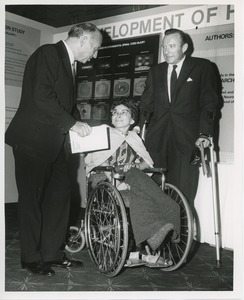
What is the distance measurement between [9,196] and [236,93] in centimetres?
304

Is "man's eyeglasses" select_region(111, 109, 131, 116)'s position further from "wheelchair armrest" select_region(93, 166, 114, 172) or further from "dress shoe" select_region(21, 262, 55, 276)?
"dress shoe" select_region(21, 262, 55, 276)

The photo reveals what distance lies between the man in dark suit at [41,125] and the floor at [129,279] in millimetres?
103

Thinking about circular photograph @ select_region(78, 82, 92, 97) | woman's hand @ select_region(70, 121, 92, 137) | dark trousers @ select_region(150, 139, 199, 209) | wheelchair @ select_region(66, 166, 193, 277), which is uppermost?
circular photograph @ select_region(78, 82, 92, 97)

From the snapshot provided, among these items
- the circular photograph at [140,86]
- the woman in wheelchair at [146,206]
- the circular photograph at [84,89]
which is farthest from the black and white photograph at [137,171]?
the circular photograph at [84,89]

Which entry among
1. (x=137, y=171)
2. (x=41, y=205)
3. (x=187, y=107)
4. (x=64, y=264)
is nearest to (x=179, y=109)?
(x=187, y=107)

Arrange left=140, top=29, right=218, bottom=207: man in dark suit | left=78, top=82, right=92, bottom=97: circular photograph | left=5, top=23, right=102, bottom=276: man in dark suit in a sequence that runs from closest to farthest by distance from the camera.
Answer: left=5, top=23, right=102, bottom=276: man in dark suit, left=140, top=29, right=218, bottom=207: man in dark suit, left=78, top=82, right=92, bottom=97: circular photograph

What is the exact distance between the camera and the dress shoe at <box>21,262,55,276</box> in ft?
7.01

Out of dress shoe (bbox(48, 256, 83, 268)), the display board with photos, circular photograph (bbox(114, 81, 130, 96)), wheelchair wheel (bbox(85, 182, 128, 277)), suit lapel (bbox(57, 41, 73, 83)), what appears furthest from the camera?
circular photograph (bbox(114, 81, 130, 96))

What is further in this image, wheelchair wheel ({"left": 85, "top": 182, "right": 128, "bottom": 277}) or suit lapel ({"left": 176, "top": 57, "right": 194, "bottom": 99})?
suit lapel ({"left": 176, "top": 57, "right": 194, "bottom": 99})

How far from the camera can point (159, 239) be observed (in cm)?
203

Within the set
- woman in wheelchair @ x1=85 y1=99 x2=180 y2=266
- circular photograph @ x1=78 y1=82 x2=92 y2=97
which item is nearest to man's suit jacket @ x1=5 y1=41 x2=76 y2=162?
woman in wheelchair @ x1=85 y1=99 x2=180 y2=266

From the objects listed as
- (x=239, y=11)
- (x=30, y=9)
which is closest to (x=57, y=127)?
(x=239, y=11)

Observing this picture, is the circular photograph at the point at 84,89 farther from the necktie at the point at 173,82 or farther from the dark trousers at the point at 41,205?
the dark trousers at the point at 41,205

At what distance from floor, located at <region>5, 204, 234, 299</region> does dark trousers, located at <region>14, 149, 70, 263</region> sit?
0.52ft
